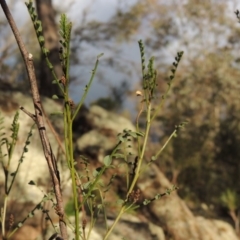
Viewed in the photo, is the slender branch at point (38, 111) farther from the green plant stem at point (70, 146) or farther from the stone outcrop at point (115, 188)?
the stone outcrop at point (115, 188)

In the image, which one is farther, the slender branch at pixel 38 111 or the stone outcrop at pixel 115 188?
the stone outcrop at pixel 115 188

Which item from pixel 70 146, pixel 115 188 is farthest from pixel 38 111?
pixel 115 188

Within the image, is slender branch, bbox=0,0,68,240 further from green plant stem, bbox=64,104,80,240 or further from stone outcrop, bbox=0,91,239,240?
stone outcrop, bbox=0,91,239,240

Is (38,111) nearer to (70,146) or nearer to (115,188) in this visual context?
(70,146)

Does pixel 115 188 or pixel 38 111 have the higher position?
pixel 38 111

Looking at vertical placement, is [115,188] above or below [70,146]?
below

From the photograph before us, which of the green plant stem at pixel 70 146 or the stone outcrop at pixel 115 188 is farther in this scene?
the stone outcrop at pixel 115 188

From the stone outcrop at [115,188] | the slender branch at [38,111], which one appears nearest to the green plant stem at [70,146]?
the slender branch at [38,111]

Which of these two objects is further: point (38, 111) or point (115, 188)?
point (115, 188)

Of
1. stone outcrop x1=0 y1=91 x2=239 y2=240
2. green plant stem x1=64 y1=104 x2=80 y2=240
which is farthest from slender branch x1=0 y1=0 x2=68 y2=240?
stone outcrop x1=0 y1=91 x2=239 y2=240

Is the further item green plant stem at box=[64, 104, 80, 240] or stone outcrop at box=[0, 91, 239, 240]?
stone outcrop at box=[0, 91, 239, 240]

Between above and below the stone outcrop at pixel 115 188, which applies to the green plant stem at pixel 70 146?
above

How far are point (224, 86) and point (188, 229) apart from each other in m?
14.4

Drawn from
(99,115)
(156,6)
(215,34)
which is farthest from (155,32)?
(99,115)
